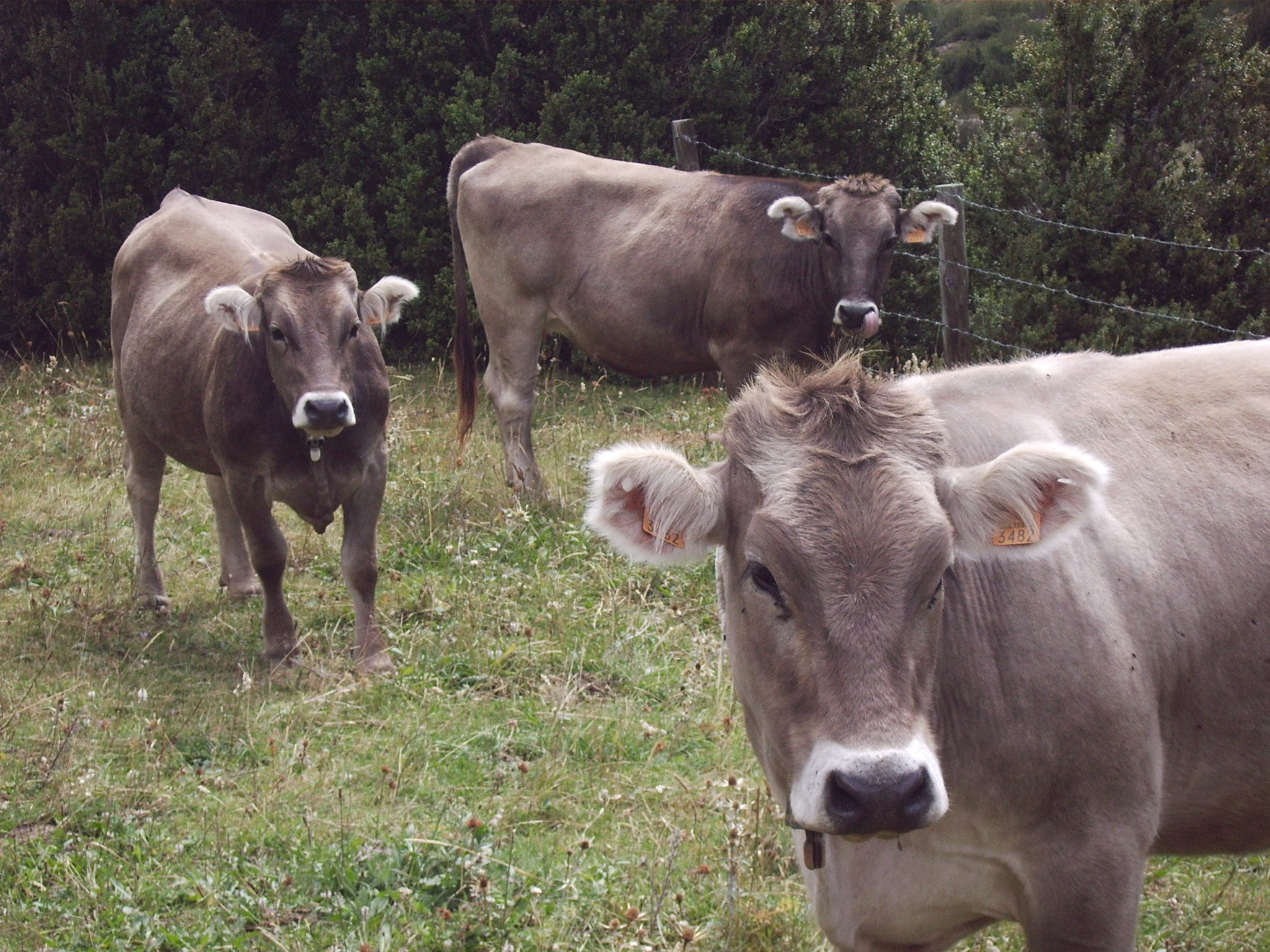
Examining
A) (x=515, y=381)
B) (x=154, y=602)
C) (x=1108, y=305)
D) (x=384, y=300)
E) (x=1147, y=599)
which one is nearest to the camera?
(x=1147, y=599)

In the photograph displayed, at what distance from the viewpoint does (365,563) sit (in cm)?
589

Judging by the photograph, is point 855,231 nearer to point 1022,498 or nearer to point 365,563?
point 365,563

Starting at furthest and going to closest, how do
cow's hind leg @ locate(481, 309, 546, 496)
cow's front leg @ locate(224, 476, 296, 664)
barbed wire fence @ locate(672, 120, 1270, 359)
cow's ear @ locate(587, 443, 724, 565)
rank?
cow's hind leg @ locate(481, 309, 546, 496) < barbed wire fence @ locate(672, 120, 1270, 359) < cow's front leg @ locate(224, 476, 296, 664) < cow's ear @ locate(587, 443, 724, 565)

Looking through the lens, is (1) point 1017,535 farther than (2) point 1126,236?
No

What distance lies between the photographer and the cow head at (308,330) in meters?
5.52

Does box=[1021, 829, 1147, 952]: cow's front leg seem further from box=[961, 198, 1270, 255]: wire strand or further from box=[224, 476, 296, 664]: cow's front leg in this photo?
box=[961, 198, 1270, 255]: wire strand

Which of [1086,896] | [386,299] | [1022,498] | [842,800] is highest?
[1022,498]

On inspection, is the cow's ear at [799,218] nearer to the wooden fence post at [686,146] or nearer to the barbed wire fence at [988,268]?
the barbed wire fence at [988,268]

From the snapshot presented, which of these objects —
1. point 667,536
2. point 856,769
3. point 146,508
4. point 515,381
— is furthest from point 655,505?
point 515,381

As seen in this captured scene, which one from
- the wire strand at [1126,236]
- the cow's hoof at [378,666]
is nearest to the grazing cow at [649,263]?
the wire strand at [1126,236]

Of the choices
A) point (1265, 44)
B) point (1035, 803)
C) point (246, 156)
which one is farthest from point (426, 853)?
point (1265, 44)

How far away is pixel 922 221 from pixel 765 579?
599cm

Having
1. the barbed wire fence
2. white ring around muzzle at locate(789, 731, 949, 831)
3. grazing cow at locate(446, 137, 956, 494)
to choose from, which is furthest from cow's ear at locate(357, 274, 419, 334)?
white ring around muzzle at locate(789, 731, 949, 831)

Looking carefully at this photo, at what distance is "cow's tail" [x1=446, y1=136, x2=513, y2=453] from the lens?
8906mm
